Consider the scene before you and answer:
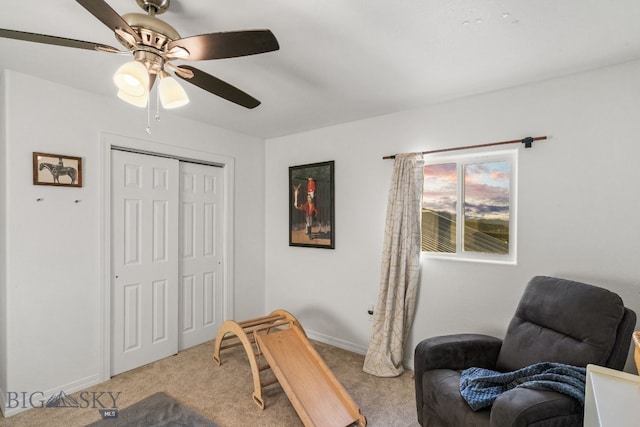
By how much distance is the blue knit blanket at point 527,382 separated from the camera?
1.47 m

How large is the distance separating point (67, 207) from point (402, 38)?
8.88 ft

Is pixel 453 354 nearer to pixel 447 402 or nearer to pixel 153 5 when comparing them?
pixel 447 402

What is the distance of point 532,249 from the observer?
2361 millimetres

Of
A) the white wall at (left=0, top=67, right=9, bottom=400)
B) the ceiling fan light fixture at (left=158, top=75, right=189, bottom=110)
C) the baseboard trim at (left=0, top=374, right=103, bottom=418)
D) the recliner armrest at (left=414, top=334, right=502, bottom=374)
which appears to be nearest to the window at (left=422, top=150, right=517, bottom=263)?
the recliner armrest at (left=414, top=334, right=502, bottom=374)

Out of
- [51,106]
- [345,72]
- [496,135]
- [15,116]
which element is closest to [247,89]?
[345,72]

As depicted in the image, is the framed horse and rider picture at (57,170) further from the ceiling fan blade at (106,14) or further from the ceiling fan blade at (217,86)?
the ceiling fan blade at (106,14)

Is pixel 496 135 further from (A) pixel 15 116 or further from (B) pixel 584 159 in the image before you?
(A) pixel 15 116

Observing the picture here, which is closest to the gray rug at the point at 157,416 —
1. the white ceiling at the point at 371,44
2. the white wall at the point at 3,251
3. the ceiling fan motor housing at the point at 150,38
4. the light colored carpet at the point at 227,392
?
the light colored carpet at the point at 227,392

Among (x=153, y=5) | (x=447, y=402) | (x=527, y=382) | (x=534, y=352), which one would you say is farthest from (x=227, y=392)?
(x=153, y=5)

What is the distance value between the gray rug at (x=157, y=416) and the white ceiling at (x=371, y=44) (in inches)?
93.9

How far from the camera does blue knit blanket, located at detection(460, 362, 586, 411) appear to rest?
147cm

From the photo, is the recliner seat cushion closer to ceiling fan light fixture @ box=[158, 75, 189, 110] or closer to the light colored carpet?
the light colored carpet

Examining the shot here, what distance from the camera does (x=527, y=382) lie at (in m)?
1.57

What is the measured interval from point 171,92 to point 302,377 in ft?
6.76
